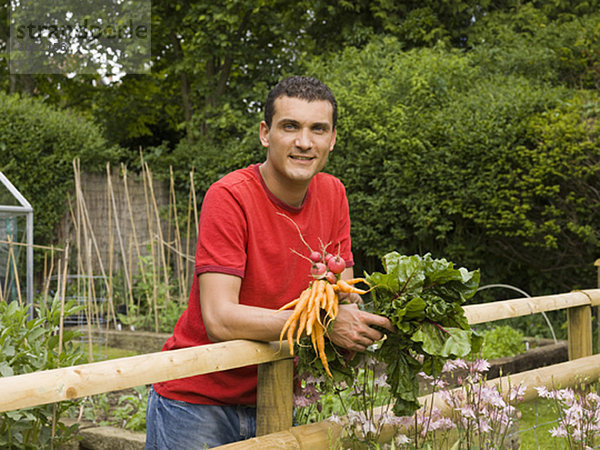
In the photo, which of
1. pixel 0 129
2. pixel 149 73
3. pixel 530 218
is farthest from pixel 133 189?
pixel 530 218

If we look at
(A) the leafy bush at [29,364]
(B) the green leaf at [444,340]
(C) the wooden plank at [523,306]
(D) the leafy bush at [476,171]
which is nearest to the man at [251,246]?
(B) the green leaf at [444,340]

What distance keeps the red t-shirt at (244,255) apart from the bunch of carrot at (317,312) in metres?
0.21

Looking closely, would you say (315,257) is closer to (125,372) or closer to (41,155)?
(125,372)

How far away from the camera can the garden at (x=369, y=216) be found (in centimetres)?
169

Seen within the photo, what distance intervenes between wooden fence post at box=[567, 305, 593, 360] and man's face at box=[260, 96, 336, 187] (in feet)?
5.66

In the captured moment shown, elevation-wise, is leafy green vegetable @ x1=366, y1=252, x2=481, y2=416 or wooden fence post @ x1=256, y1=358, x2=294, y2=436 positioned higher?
leafy green vegetable @ x1=366, y1=252, x2=481, y2=416

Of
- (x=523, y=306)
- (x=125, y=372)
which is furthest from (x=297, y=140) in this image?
(x=523, y=306)

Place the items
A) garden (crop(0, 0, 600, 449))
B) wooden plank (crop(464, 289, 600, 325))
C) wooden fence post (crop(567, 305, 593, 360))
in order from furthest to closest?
wooden fence post (crop(567, 305, 593, 360)) → wooden plank (crop(464, 289, 600, 325)) → garden (crop(0, 0, 600, 449))

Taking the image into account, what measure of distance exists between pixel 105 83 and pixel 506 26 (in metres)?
8.49

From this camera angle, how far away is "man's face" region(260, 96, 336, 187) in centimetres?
185

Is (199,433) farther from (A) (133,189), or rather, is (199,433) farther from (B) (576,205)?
(A) (133,189)

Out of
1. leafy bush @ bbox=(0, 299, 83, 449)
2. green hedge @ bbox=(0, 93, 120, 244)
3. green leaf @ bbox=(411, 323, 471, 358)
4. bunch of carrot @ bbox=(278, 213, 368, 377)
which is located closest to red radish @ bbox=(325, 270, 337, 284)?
bunch of carrot @ bbox=(278, 213, 368, 377)

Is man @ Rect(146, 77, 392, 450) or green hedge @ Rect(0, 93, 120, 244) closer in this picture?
man @ Rect(146, 77, 392, 450)

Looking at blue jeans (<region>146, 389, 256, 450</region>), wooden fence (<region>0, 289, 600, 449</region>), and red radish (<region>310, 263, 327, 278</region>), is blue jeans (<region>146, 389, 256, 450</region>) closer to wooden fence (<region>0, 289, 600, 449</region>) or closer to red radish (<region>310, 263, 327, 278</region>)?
wooden fence (<region>0, 289, 600, 449</region>)
